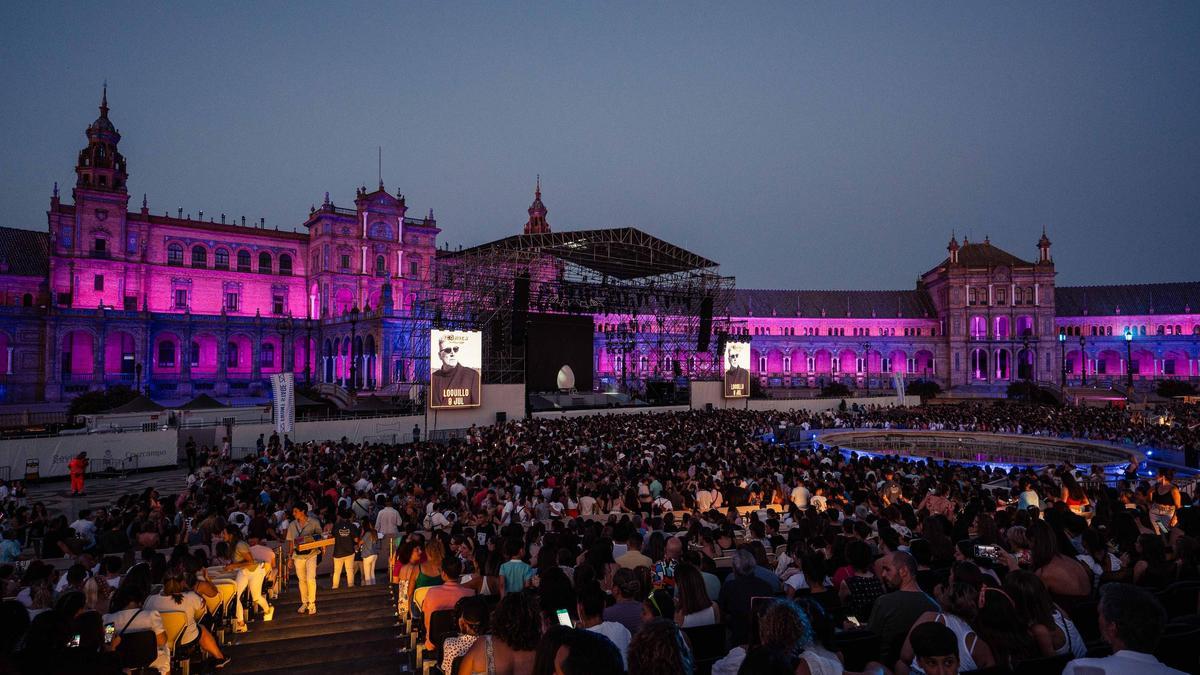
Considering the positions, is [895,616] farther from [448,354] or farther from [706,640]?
[448,354]

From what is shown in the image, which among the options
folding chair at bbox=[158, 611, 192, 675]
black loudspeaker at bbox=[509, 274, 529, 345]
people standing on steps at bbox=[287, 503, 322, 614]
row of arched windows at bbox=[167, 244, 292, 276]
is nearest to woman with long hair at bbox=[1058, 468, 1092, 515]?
people standing on steps at bbox=[287, 503, 322, 614]

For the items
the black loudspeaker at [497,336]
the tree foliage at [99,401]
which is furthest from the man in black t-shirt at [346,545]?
the tree foliage at [99,401]

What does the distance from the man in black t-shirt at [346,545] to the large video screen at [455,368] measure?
19.0 meters

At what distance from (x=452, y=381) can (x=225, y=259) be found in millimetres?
37298

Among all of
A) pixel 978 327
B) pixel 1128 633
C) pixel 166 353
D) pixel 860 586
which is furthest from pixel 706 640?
pixel 978 327

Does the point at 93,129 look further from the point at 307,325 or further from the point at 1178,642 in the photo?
the point at 1178,642

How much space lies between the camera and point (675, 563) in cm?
655

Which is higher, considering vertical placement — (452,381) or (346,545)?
(452,381)

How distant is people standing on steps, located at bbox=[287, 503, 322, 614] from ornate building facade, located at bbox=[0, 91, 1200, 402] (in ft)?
91.2

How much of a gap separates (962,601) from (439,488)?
1120 centimetres

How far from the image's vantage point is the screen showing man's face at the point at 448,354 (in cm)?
2898

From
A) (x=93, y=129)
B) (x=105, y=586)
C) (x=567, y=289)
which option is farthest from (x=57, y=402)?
(x=105, y=586)

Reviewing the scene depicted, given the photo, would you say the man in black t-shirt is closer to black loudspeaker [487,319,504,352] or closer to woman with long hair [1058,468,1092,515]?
woman with long hair [1058,468,1092,515]

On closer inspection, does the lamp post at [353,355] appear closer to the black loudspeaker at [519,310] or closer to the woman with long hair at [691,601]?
the black loudspeaker at [519,310]
